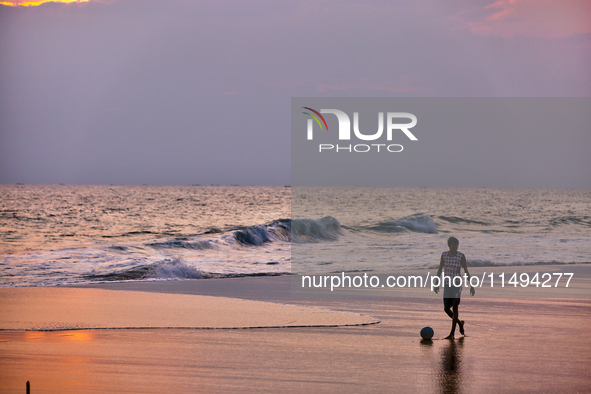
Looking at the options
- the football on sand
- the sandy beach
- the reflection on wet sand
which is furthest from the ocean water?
the reflection on wet sand

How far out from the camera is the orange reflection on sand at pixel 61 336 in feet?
29.5

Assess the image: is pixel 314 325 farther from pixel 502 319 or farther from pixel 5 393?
pixel 5 393

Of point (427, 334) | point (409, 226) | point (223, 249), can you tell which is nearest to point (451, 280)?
point (427, 334)

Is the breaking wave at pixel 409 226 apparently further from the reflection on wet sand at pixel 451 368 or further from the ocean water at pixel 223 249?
the reflection on wet sand at pixel 451 368

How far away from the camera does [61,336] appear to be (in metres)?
9.28

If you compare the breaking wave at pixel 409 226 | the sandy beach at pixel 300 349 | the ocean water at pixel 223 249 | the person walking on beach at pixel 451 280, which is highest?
the person walking on beach at pixel 451 280

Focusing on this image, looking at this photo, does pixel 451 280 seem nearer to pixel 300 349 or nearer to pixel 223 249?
pixel 300 349

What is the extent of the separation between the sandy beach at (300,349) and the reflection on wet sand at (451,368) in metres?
0.02

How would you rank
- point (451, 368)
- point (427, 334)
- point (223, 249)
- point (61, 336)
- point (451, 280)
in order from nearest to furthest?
point (451, 368), point (427, 334), point (61, 336), point (451, 280), point (223, 249)

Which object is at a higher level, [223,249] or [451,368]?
[451,368]

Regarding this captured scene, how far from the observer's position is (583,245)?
30875mm

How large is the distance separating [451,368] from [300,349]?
2078mm

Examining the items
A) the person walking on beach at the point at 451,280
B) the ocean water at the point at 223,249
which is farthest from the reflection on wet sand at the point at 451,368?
the ocean water at the point at 223,249

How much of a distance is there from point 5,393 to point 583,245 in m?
30.1
